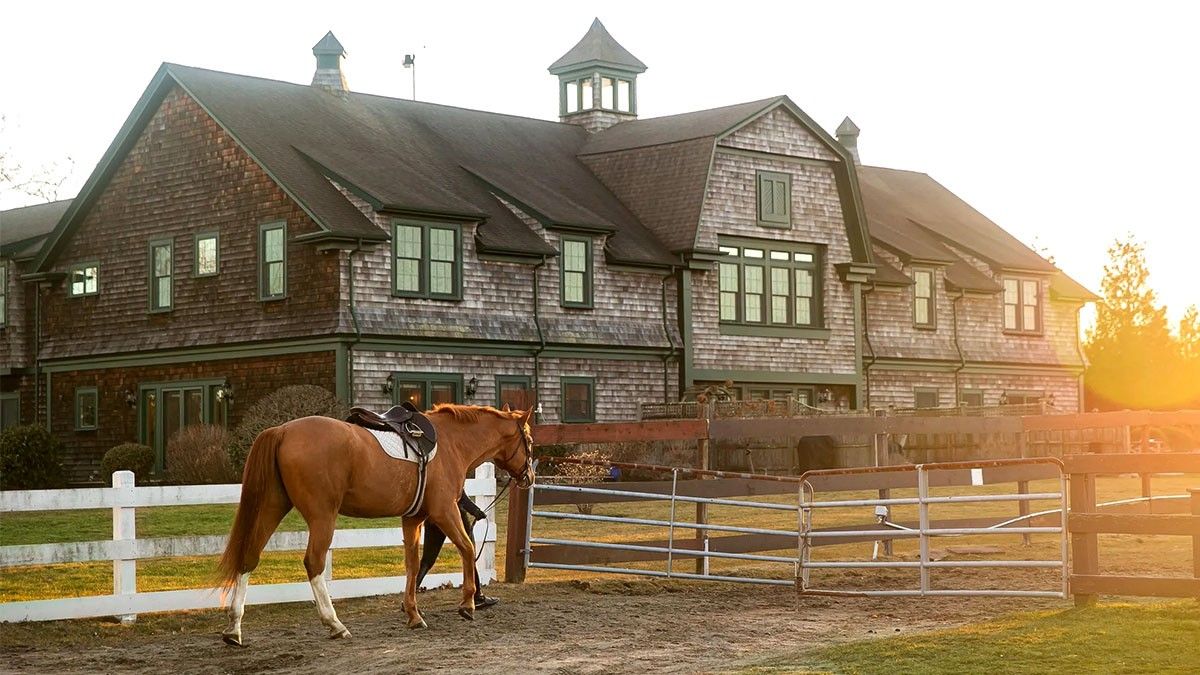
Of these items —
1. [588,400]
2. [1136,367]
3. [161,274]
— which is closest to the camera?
[161,274]

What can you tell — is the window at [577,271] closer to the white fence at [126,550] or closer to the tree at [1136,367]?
the white fence at [126,550]

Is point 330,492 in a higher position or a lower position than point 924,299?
lower

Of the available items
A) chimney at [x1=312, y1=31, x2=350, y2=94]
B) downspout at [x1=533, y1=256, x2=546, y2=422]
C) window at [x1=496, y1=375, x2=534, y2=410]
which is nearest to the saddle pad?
window at [x1=496, y1=375, x2=534, y2=410]

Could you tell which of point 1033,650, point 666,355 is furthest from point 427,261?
point 1033,650

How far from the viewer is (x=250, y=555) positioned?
507 inches

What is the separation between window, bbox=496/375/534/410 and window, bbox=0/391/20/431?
13118mm

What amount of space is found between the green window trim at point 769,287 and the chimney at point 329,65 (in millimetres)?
10120

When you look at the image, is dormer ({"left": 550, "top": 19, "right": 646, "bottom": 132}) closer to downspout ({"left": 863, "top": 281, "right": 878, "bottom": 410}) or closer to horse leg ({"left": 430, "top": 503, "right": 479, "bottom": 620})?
downspout ({"left": 863, "top": 281, "right": 878, "bottom": 410})

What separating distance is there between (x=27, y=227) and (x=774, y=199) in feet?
65.6

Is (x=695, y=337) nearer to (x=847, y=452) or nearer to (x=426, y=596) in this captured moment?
(x=847, y=452)

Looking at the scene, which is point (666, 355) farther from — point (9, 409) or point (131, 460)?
point (9, 409)

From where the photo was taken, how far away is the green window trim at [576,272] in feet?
124

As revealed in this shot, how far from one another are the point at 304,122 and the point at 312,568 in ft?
86.4

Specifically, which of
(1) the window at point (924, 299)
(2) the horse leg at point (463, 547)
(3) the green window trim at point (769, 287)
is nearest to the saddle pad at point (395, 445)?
(2) the horse leg at point (463, 547)
